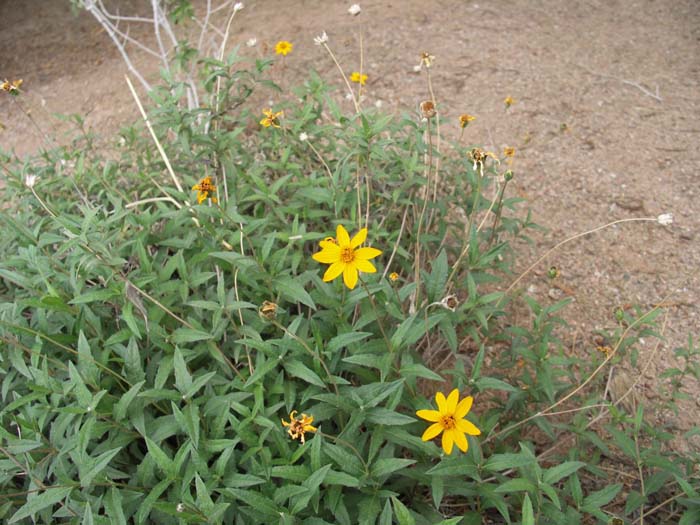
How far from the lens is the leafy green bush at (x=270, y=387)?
1249 mm

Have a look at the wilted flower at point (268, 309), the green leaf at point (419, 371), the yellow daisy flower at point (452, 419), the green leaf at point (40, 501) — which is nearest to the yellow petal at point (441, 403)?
the yellow daisy flower at point (452, 419)

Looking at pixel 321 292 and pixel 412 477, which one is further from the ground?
pixel 321 292

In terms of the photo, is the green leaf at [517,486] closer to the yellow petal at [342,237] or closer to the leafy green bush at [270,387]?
the leafy green bush at [270,387]

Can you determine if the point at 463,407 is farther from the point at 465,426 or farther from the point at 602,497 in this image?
the point at 602,497

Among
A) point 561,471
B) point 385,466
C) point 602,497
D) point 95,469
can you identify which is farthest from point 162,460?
point 602,497

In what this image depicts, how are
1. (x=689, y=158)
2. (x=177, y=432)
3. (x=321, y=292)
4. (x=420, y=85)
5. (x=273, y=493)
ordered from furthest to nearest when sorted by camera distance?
(x=420, y=85) → (x=689, y=158) → (x=321, y=292) → (x=177, y=432) → (x=273, y=493)

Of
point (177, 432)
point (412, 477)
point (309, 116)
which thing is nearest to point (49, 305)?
point (177, 432)

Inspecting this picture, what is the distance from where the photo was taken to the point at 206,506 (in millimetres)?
1109

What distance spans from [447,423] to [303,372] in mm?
391

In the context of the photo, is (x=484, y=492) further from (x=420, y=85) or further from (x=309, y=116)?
(x=420, y=85)

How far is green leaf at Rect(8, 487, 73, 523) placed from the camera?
116cm

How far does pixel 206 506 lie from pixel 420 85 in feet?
10.3

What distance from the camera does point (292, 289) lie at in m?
1.50

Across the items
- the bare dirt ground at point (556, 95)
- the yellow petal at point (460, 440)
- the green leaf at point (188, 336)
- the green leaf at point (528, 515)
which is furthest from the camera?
the bare dirt ground at point (556, 95)
